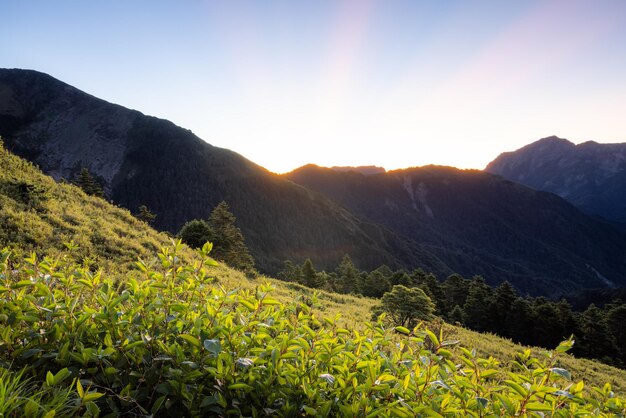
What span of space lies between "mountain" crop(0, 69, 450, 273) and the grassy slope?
75.5 meters

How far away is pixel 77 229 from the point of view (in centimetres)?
1174

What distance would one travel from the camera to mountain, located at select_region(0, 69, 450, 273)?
109 metres

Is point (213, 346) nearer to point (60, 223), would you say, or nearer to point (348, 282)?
point (60, 223)

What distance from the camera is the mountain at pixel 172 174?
108688mm

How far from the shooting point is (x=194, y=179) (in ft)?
386

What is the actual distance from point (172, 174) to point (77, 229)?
117 metres

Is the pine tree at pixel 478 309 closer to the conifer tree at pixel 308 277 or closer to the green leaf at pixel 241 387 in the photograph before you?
the conifer tree at pixel 308 277

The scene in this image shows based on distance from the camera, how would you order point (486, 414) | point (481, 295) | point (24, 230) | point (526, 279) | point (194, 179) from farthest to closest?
1. point (526, 279)
2. point (194, 179)
3. point (481, 295)
4. point (24, 230)
5. point (486, 414)

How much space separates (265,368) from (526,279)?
689 feet

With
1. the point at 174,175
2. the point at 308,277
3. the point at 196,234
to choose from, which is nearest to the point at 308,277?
the point at 308,277

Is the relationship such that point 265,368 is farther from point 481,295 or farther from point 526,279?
point 526,279

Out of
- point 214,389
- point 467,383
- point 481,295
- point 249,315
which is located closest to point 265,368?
point 214,389

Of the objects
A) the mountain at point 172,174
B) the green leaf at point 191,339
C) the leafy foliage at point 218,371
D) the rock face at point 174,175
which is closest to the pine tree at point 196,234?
the leafy foliage at point 218,371

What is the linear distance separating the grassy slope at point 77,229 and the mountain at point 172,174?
248ft
